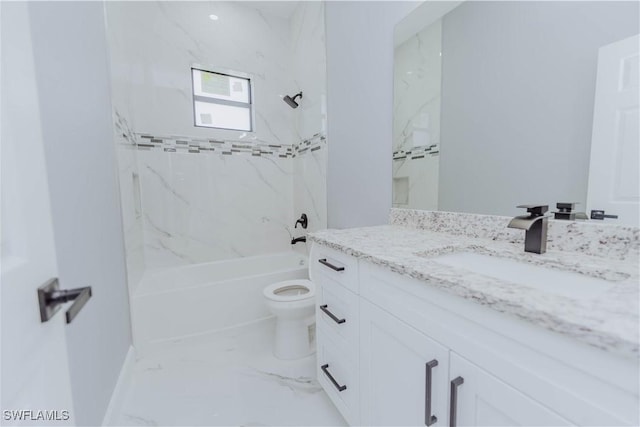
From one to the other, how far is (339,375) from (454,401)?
0.68m

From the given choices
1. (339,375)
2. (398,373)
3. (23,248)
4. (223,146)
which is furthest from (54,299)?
(223,146)

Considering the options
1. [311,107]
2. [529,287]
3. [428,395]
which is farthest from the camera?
[311,107]

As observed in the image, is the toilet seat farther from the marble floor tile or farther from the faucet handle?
the faucet handle

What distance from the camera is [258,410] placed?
4.48ft

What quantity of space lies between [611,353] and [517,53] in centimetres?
109

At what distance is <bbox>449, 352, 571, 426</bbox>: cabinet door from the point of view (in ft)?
1.69

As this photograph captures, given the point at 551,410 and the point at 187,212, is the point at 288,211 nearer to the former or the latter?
the point at 187,212

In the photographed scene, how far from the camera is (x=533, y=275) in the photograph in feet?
2.63

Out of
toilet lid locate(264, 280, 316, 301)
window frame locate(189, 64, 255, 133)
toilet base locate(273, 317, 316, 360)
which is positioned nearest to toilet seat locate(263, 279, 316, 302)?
toilet lid locate(264, 280, 316, 301)

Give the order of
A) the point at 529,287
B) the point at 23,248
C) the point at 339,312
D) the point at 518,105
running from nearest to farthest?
the point at 23,248
the point at 529,287
the point at 518,105
the point at 339,312

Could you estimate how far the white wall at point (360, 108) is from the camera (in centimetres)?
163

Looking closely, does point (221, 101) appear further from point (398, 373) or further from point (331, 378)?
point (398, 373)

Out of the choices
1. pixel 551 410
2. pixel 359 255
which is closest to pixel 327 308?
pixel 359 255

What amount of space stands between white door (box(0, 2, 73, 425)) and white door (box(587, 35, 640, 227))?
1.45 m
